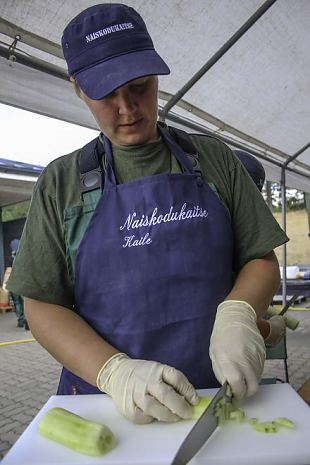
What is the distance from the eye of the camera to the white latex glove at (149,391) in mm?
1128

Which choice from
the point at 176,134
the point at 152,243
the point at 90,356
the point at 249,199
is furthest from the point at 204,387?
the point at 176,134

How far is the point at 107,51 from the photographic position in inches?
51.9

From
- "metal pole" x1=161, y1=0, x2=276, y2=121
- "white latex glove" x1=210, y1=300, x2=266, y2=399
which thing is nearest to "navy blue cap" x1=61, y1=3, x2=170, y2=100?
"white latex glove" x1=210, y1=300, x2=266, y2=399

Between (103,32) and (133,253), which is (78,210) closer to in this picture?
(133,253)

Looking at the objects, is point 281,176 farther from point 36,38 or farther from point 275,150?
point 36,38

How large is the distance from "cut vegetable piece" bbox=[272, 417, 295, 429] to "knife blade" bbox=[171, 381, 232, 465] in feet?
0.48

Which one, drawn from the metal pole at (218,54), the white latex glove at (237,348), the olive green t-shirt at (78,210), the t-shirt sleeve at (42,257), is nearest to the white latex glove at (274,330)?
the olive green t-shirt at (78,210)

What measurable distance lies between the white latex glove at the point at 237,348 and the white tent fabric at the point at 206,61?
194cm

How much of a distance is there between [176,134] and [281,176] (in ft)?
15.1

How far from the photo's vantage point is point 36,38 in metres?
2.43

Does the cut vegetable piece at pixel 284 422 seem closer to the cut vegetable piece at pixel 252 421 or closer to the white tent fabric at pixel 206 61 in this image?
the cut vegetable piece at pixel 252 421

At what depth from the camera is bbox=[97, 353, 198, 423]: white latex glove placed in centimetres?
113

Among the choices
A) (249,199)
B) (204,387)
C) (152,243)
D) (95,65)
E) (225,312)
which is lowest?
(204,387)

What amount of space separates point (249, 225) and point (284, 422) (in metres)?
0.69
